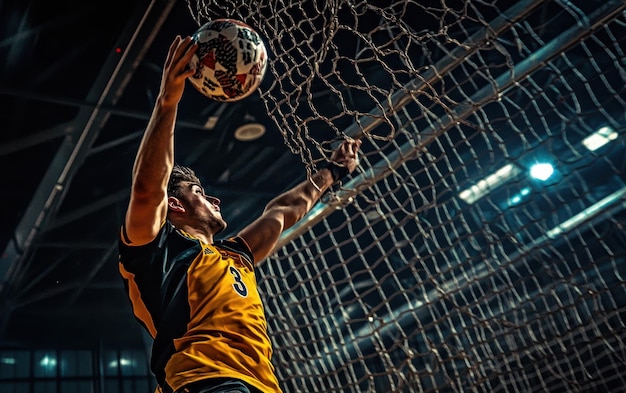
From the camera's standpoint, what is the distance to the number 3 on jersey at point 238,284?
6.45 feet

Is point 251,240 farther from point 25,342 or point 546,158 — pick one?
point 25,342

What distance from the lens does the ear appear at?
231cm

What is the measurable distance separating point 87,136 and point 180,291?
4.28 meters

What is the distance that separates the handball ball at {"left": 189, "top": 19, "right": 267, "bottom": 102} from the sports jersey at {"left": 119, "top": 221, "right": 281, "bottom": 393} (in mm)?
459

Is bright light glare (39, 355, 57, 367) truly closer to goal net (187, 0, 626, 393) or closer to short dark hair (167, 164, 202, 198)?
goal net (187, 0, 626, 393)

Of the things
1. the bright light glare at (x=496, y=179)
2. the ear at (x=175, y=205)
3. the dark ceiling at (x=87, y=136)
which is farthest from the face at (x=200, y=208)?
the bright light glare at (x=496, y=179)

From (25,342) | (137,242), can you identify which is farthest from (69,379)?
(137,242)

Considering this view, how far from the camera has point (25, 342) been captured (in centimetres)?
1081

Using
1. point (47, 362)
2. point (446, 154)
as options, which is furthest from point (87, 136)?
point (47, 362)

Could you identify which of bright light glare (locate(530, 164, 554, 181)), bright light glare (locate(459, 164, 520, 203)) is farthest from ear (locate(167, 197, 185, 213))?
bright light glare (locate(459, 164, 520, 203))

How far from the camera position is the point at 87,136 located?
5742 mm

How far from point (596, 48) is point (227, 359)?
15.1ft

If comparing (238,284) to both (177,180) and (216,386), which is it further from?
(177,180)

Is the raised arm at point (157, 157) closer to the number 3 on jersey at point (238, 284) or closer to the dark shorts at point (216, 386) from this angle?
the number 3 on jersey at point (238, 284)
